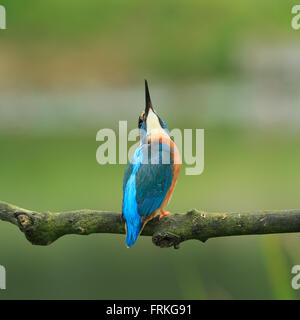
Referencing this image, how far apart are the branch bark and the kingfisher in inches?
2.4

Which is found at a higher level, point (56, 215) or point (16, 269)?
point (16, 269)

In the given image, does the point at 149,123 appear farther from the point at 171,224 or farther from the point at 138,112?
the point at 138,112

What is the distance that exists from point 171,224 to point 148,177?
0.29 metres

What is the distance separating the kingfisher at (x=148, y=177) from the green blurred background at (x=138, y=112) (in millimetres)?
2379

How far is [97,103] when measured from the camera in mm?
9180

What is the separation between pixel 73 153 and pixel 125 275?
3.43 metres

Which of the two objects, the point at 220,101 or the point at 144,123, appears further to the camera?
the point at 220,101

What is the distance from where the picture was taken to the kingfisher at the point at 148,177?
213 cm

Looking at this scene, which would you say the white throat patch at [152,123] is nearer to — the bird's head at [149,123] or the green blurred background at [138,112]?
the bird's head at [149,123]

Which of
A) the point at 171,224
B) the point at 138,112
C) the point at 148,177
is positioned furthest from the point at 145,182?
the point at 138,112

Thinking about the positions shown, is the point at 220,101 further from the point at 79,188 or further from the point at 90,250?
the point at 90,250

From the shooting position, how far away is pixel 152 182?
2305mm

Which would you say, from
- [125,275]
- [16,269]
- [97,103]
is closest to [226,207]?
[125,275]
